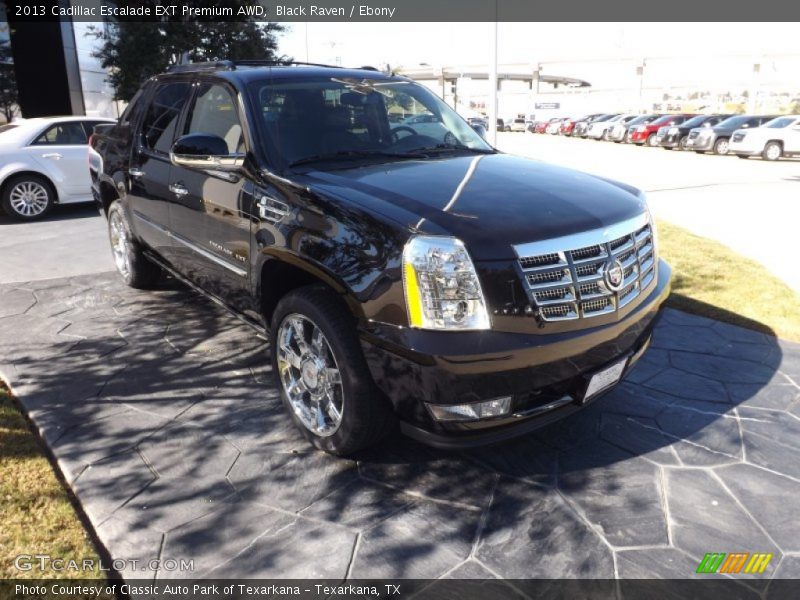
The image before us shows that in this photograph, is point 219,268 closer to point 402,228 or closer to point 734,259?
point 402,228

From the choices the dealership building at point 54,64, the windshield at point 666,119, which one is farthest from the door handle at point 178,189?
the windshield at point 666,119

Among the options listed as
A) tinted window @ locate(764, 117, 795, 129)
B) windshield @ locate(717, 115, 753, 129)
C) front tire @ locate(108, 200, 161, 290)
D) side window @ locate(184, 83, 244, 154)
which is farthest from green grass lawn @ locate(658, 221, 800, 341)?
windshield @ locate(717, 115, 753, 129)

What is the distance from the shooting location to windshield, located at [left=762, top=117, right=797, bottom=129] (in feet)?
71.4

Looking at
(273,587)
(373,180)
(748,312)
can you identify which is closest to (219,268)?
(373,180)

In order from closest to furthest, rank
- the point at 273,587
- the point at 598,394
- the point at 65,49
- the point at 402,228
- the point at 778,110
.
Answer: the point at 273,587 < the point at 402,228 < the point at 598,394 < the point at 65,49 < the point at 778,110

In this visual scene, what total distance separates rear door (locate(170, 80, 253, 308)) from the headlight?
1.34 m

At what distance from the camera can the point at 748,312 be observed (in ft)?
19.0

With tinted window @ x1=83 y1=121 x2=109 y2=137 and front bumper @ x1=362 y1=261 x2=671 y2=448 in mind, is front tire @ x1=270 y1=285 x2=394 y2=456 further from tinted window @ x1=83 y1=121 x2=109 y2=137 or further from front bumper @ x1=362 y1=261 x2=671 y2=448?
tinted window @ x1=83 y1=121 x2=109 y2=137

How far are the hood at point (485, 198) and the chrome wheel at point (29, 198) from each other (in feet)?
27.5

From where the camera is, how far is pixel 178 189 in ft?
14.6

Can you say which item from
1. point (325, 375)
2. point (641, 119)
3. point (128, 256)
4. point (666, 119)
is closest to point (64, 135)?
point (128, 256)

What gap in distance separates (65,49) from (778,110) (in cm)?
6684

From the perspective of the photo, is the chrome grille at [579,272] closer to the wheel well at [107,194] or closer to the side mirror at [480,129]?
the side mirror at [480,129]

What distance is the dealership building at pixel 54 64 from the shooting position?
1891 centimetres
